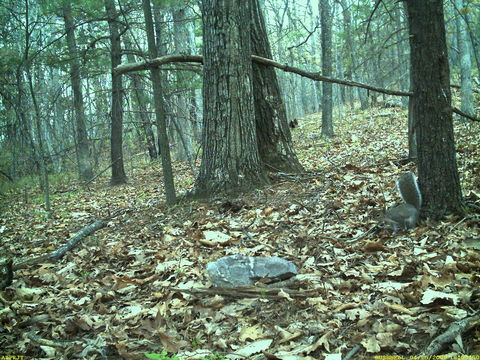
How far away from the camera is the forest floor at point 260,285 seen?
2.51m

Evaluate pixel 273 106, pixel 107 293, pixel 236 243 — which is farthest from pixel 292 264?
pixel 273 106

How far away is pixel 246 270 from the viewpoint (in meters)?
3.32

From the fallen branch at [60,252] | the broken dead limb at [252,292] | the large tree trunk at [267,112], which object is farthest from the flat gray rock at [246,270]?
the large tree trunk at [267,112]

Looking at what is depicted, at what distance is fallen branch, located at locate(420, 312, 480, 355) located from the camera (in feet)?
6.95

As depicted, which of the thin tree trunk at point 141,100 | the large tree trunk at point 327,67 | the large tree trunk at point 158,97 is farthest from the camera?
the large tree trunk at point 327,67

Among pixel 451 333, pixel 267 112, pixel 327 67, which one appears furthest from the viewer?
pixel 327 67

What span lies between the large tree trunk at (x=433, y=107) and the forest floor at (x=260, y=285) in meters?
0.29

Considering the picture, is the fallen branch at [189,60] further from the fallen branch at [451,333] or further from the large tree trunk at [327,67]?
the large tree trunk at [327,67]

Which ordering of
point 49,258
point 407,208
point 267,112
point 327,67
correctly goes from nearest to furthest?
point 407,208
point 49,258
point 267,112
point 327,67

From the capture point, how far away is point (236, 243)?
167 inches

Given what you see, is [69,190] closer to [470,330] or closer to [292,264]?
[292,264]

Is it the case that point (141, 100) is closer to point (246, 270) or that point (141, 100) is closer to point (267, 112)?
point (267, 112)

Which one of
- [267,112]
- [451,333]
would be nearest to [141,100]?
[267,112]

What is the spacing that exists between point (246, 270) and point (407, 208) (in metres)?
1.90
